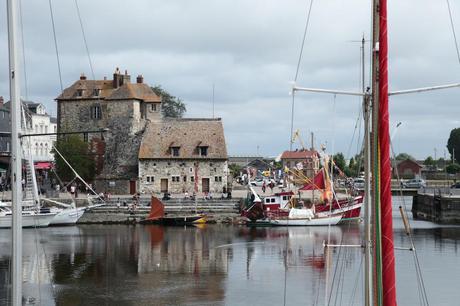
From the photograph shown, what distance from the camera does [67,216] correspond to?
71.8 metres

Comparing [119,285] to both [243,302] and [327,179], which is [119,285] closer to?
[243,302]

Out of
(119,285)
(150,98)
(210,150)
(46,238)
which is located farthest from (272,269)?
(150,98)

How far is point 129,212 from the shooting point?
74.2m

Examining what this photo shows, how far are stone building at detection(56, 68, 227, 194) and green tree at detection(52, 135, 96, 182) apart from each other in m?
0.92

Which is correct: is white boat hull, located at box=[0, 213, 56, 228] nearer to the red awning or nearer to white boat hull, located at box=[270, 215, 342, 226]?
white boat hull, located at box=[270, 215, 342, 226]

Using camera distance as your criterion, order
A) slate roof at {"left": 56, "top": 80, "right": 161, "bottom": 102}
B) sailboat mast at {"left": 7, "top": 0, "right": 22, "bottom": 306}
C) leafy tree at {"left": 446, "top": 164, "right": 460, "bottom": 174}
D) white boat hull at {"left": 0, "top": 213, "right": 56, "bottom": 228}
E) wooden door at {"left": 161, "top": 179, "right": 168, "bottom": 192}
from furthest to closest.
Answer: leafy tree at {"left": 446, "top": 164, "right": 460, "bottom": 174} < slate roof at {"left": 56, "top": 80, "right": 161, "bottom": 102} < wooden door at {"left": 161, "top": 179, "right": 168, "bottom": 192} < white boat hull at {"left": 0, "top": 213, "right": 56, "bottom": 228} < sailboat mast at {"left": 7, "top": 0, "right": 22, "bottom": 306}

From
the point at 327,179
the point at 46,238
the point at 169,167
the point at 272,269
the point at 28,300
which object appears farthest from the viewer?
the point at 169,167

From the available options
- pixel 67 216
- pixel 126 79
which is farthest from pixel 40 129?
pixel 67 216

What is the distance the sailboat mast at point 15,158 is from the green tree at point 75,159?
73042 mm

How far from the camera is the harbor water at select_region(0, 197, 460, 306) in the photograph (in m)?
35.2

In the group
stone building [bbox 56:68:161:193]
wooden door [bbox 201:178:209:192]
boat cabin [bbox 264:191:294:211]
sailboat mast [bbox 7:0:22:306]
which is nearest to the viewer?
sailboat mast [bbox 7:0:22:306]

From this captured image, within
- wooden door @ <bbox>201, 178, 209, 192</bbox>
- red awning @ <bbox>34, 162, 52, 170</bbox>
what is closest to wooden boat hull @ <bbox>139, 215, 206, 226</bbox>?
wooden door @ <bbox>201, 178, 209, 192</bbox>

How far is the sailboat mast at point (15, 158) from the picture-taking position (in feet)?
48.7

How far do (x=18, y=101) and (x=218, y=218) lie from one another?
190 feet
